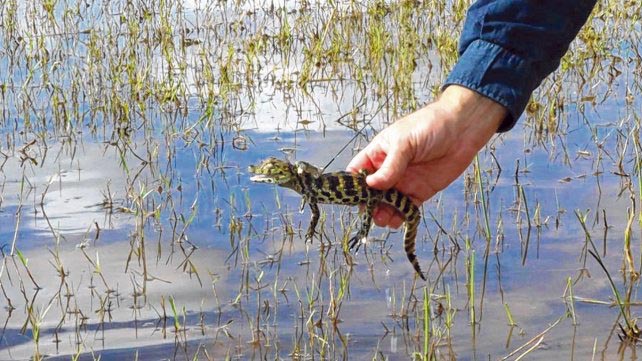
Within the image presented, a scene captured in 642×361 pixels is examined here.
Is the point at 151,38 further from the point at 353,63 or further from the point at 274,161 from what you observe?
the point at 274,161

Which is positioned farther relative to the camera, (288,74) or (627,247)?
(288,74)

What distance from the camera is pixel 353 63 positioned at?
9.63 meters

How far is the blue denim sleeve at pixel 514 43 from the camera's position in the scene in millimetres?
2896

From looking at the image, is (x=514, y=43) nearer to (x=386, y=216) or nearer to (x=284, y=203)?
(x=386, y=216)

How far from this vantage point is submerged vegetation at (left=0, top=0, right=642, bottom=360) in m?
5.48

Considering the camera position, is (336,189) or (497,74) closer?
(497,74)

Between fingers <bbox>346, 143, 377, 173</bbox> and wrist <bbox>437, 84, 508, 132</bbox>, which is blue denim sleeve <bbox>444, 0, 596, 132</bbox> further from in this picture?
fingers <bbox>346, 143, 377, 173</bbox>

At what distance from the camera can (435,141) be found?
10.5ft

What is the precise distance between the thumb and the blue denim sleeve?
0.86 ft

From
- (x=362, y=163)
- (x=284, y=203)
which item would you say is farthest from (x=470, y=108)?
(x=284, y=203)

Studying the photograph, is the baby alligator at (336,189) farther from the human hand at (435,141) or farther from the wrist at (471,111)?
the wrist at (471,111)

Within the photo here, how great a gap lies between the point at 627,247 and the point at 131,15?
662 centimetres

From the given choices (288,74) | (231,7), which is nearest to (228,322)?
(288,74)

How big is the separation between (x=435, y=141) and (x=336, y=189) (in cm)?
42
